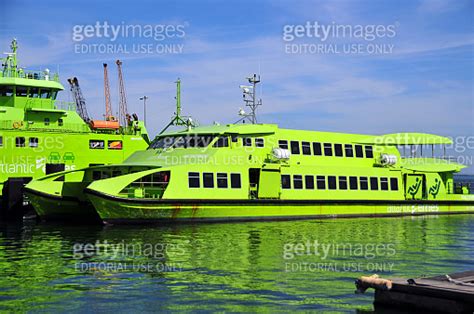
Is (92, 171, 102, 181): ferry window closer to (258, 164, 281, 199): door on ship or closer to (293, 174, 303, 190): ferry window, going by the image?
(258, 164, 281, 199): door on ship

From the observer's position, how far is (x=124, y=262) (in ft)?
53.4

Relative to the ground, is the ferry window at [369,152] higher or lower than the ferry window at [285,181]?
higher

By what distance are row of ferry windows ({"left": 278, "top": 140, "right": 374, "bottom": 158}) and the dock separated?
17.5m

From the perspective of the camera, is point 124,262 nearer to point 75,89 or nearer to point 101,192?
point 101,192

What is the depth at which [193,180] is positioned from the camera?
24.8 meters

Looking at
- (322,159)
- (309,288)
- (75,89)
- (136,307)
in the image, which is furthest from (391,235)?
(75,89)

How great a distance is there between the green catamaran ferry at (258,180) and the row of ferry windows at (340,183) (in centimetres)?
5

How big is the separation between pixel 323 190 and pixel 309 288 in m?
15.9

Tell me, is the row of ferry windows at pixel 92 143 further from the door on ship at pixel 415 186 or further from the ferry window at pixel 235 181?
the door on ship at pixel 415 186

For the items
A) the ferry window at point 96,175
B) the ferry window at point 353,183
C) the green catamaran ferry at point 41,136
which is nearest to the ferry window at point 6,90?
the green catamaran ferry at point 41,136

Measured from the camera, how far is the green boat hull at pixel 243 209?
2356 cm

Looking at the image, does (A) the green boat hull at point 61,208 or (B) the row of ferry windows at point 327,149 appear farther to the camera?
(B) the row of ferry windows at point 327,149

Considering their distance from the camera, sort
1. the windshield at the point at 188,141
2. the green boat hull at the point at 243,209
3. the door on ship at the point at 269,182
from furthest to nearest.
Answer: the windshield at the point at 188,141 < the door on ship at the point at 269,182 < the green boat hull at the point at 243,209

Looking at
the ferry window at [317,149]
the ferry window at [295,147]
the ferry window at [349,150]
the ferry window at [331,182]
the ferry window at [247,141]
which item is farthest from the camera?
the ferry window at [349,150]
